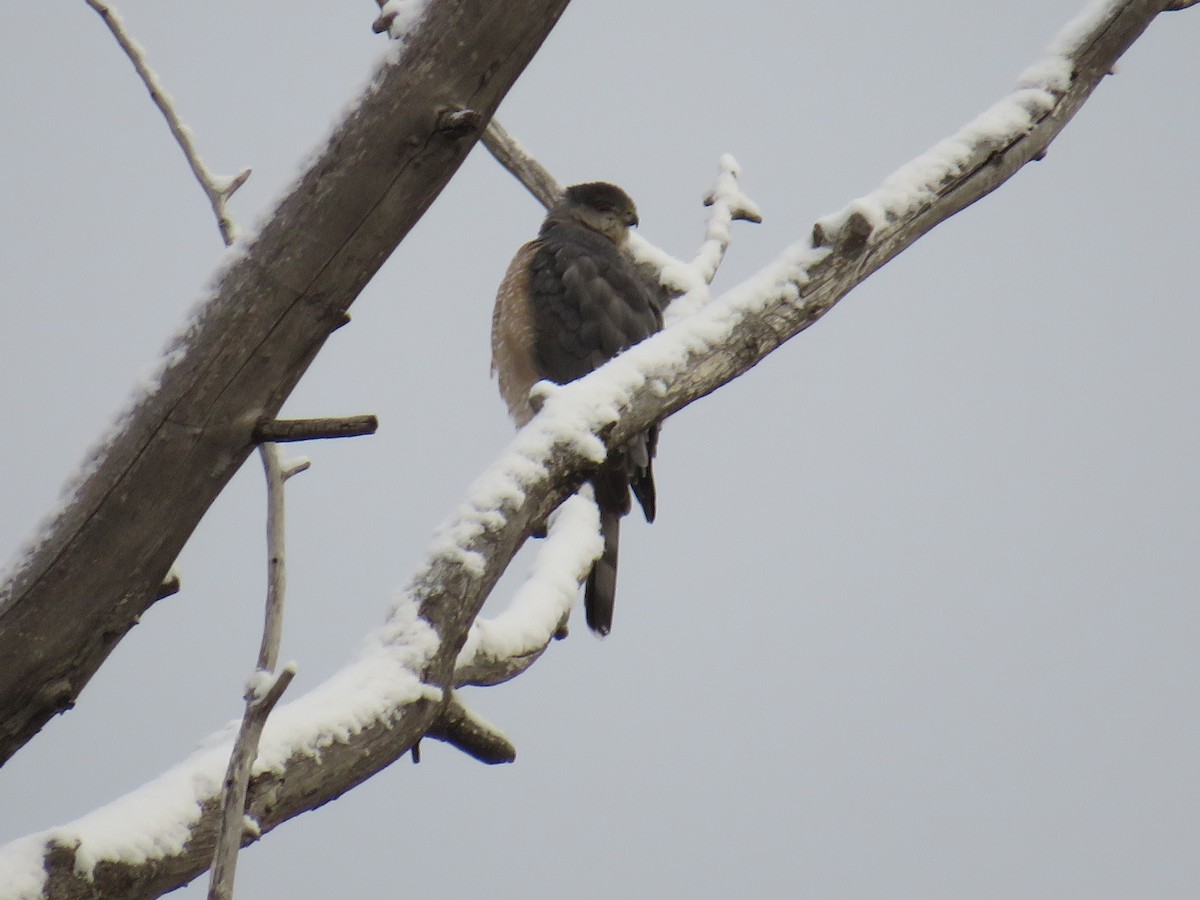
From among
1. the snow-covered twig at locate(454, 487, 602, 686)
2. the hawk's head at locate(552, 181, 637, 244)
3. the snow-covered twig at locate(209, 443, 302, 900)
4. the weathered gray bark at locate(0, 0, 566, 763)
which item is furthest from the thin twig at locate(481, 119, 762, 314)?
the snow-covered twig at locate(209, 443, 302, 900)

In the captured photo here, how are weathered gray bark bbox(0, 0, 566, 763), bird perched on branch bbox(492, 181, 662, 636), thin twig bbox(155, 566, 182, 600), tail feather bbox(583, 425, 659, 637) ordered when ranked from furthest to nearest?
1. bird perched on branch bbox(492, 181, 662, 636)
2. tail feather bbox(583, 425, 659, 637)
3. thin twig bbox(155, 566, 182, 600)
4. weathered gray bark bbox(0, 0, 566, 763)

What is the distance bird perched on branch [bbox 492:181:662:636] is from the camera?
4.25m

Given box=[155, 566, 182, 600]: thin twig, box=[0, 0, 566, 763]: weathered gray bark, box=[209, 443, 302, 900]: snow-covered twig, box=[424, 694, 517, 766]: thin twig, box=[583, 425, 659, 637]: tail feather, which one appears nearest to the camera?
box=[209, 443, 302, 900]: snow-covered twig

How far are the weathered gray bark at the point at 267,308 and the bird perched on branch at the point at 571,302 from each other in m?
2.22

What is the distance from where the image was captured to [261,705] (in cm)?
134

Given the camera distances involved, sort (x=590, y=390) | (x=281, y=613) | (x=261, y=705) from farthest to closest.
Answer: (x=590, y=390), (x=281, y=613), (x=261, y=705)

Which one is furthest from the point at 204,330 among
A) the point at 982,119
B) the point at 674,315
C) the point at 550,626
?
the point at 674,315

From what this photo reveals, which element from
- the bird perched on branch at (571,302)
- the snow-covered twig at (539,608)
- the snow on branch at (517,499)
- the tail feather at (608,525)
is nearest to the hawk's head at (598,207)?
the bird perched on branch at (571,302)

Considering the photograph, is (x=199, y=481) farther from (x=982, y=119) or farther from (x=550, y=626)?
(x=982, y=119)

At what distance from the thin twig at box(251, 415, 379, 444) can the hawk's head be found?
3259 mm

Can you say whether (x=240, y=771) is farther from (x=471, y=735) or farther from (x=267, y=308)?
(x=471, y=735)

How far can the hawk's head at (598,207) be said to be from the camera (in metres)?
4.82

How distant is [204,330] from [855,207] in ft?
4.09

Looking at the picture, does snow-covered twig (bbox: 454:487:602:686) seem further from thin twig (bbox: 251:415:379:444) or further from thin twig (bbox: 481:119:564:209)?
thin twig (bbox: 481:119:564:209)
